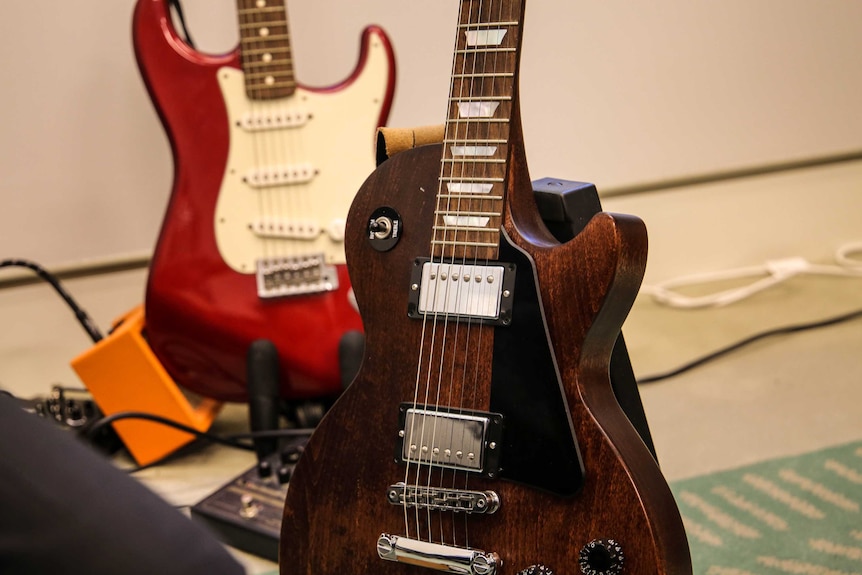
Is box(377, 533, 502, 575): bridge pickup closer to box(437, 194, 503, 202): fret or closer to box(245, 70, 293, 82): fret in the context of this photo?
box(437, 194, 503, 202): fret

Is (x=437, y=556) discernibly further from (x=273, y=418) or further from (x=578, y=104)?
(x=578, y=104)

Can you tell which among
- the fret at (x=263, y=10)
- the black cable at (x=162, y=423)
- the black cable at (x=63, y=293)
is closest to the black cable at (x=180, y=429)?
the black cable at (x=162, y=423)

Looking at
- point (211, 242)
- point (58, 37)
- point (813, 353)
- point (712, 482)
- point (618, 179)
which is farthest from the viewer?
point (618, 179)

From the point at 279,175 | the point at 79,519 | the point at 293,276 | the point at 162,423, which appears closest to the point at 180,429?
the point at 162,423

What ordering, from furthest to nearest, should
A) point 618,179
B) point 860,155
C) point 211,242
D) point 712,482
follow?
point 860,155, point 618,179, point 211,242, point 712,482

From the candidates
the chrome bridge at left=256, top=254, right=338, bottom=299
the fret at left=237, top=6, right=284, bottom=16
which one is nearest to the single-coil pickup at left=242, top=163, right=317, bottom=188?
the chrome bridge at left=256, top=254, right=338, bottom=299

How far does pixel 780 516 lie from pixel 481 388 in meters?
0.54

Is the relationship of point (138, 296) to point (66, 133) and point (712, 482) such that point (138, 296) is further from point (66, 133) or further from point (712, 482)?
point (712, 482)

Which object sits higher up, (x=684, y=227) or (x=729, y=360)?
(x=684, y=227)

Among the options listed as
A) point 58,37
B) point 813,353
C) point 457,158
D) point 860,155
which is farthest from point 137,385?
point 860,155

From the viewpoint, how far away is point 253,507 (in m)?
1.09

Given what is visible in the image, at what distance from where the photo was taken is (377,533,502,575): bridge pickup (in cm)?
72

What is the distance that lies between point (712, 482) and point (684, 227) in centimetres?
85

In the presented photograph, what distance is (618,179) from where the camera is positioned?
1.80 meters
